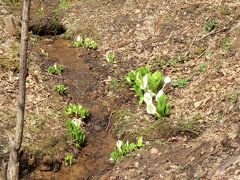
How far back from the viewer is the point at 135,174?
5523 millimetres

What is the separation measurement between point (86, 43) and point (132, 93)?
2331mm

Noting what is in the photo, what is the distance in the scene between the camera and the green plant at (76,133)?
21.0 ft

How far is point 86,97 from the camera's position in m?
7.60

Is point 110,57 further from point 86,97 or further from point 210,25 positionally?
point 210,25

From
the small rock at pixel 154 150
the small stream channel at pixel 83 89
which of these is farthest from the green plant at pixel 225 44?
the small rock at pixel 154 150

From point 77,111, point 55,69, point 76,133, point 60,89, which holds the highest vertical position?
point 55,69

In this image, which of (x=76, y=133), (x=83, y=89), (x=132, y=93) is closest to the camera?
(x=76, y=133)

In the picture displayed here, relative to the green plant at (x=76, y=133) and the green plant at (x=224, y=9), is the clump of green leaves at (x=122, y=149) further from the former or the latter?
the green plant at (x=224, y=9)

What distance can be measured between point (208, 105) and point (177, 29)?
9.16 ft

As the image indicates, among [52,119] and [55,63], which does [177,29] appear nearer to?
[55,63]

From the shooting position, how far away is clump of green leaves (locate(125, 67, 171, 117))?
6.32 meters

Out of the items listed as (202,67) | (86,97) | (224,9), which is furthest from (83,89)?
(224,9)

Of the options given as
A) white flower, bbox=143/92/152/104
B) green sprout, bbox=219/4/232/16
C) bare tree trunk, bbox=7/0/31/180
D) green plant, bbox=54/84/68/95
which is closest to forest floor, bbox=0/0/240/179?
green sprout, bbox=219/4/232/16

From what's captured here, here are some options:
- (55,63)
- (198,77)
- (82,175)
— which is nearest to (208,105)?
(198,77)
